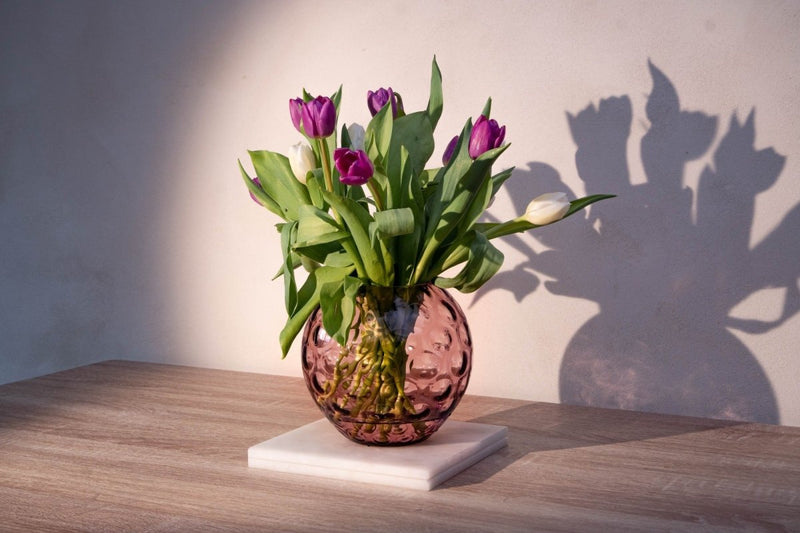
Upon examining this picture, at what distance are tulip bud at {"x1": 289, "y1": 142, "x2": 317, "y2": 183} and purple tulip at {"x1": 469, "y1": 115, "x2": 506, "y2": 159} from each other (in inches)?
7.0

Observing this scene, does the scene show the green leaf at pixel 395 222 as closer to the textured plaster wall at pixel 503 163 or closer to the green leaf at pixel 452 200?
the green leaf at pixel 452 200

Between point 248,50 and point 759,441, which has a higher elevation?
point 248,50

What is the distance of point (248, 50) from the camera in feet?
4.92

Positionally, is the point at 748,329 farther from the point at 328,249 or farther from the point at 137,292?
the point at 137,292

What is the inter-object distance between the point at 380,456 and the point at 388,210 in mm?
264

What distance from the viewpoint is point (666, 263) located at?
1.23 m

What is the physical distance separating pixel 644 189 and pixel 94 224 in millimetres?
1011

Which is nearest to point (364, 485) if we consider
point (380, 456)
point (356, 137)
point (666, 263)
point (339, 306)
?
point (380, 456)

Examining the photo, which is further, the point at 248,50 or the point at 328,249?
the point at 248,50

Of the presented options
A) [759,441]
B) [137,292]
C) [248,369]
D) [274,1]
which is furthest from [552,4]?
[137,292]

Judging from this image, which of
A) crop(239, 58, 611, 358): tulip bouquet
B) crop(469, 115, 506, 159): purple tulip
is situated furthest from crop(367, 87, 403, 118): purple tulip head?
crop(469, 115, 506, 159): purple tulip

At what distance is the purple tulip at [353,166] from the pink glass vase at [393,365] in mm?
143

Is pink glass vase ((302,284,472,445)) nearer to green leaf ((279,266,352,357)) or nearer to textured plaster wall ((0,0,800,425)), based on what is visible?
green leaf ((279,266,352,357))

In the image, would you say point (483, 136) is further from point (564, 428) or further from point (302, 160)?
point (564, 428)
